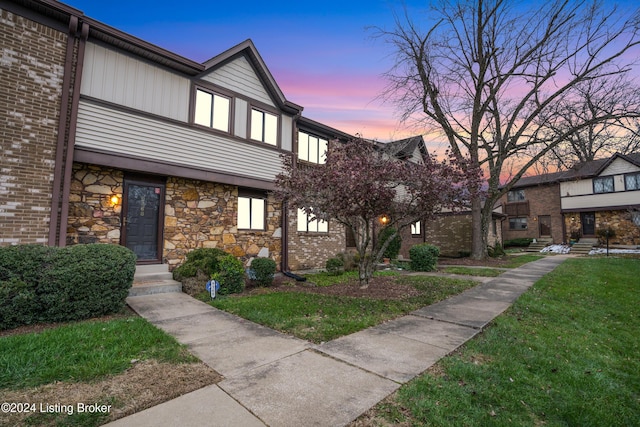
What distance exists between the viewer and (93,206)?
22.4ft

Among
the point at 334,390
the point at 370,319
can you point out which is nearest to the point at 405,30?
the point at 370,319

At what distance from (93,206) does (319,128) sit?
8.24 meters

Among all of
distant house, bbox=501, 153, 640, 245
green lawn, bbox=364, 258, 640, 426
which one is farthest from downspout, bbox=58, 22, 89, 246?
distant house, bbox=501, 153, 640, 245

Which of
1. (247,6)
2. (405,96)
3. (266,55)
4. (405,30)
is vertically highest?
(405,30)

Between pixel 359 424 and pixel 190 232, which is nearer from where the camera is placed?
pixel 359 424

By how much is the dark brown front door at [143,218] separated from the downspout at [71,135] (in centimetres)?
125

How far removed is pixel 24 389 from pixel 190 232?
236 inches

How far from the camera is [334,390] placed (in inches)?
102

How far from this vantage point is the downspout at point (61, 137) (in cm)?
598

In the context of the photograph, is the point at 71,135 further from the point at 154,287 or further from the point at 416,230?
the point at 416,230

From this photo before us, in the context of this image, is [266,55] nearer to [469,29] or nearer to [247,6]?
[247,6]

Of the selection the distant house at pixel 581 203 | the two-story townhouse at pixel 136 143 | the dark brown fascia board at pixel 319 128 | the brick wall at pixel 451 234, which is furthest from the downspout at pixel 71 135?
the distant house at pixel 581 203

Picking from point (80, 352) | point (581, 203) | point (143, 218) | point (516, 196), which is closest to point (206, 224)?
point (143, 218)

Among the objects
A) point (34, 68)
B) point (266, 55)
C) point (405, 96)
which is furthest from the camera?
point (405, 96)
